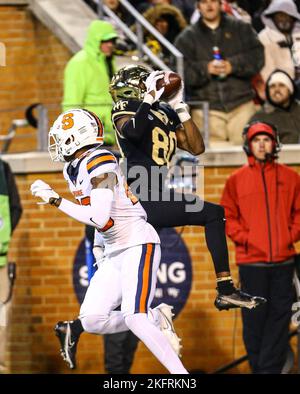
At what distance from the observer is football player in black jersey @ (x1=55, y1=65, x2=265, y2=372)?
38.2 feet

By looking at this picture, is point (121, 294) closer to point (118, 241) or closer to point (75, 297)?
point (118, 241)

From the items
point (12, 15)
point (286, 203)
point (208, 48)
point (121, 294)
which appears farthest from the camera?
point (12, 15)

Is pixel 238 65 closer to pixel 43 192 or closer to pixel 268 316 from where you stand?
pixel 268 316

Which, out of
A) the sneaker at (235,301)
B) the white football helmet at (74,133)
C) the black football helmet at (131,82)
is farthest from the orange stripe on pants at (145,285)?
the black football helmet at (131,82)

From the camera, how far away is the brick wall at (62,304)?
14.7 meters

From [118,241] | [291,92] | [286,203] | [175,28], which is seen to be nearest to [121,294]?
[118,241]

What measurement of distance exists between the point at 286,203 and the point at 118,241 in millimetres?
2540

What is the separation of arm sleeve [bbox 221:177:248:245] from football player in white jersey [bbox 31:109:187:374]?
2.20 metres

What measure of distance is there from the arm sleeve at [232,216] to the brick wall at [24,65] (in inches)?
111

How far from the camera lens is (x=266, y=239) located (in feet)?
44.7

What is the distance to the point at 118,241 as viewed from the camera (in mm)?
11500

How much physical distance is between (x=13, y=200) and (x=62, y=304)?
115cm

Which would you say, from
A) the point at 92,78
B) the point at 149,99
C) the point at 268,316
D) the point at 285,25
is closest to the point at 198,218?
the point at 149,99

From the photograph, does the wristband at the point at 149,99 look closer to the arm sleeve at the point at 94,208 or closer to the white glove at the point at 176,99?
the white glove at the point at 176,99
